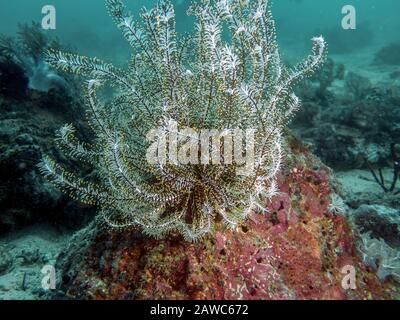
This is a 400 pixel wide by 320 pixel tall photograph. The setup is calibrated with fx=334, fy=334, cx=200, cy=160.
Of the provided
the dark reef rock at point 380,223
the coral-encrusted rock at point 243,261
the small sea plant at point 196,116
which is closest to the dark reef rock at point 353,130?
the dark reef rock at point 380,223

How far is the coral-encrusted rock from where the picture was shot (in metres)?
2.38

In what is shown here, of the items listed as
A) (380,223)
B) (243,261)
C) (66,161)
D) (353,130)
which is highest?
(353,130)

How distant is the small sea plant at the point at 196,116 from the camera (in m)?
2.38

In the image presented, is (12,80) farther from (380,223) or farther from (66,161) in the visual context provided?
(380,223)

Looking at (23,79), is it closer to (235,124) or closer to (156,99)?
(156,99)

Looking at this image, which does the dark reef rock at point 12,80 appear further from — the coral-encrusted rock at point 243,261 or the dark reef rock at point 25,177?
the coral-encrusted rock at point 243,261

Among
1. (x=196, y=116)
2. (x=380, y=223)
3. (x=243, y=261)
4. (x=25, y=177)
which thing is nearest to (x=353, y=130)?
(x=380, y=223)

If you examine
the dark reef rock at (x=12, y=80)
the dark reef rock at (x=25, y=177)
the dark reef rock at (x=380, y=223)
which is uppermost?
the dark reef rock at (x=12, y=80)

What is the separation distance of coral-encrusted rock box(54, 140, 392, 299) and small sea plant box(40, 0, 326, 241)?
0.48ft

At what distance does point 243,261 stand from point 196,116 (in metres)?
1.21

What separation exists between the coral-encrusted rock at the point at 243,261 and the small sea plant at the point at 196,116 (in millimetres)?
148


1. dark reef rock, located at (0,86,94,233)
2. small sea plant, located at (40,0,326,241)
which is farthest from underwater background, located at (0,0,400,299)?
small sea plant, located at (40,0,326,241)

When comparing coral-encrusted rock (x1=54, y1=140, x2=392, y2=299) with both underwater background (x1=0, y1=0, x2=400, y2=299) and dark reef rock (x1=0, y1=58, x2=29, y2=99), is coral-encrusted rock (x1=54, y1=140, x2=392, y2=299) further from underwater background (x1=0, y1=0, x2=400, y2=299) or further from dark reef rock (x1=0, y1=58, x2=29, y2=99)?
dark reef rock (x1=0, y1=58, x2=29, y2=99)

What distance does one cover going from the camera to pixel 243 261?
2.48 meters
